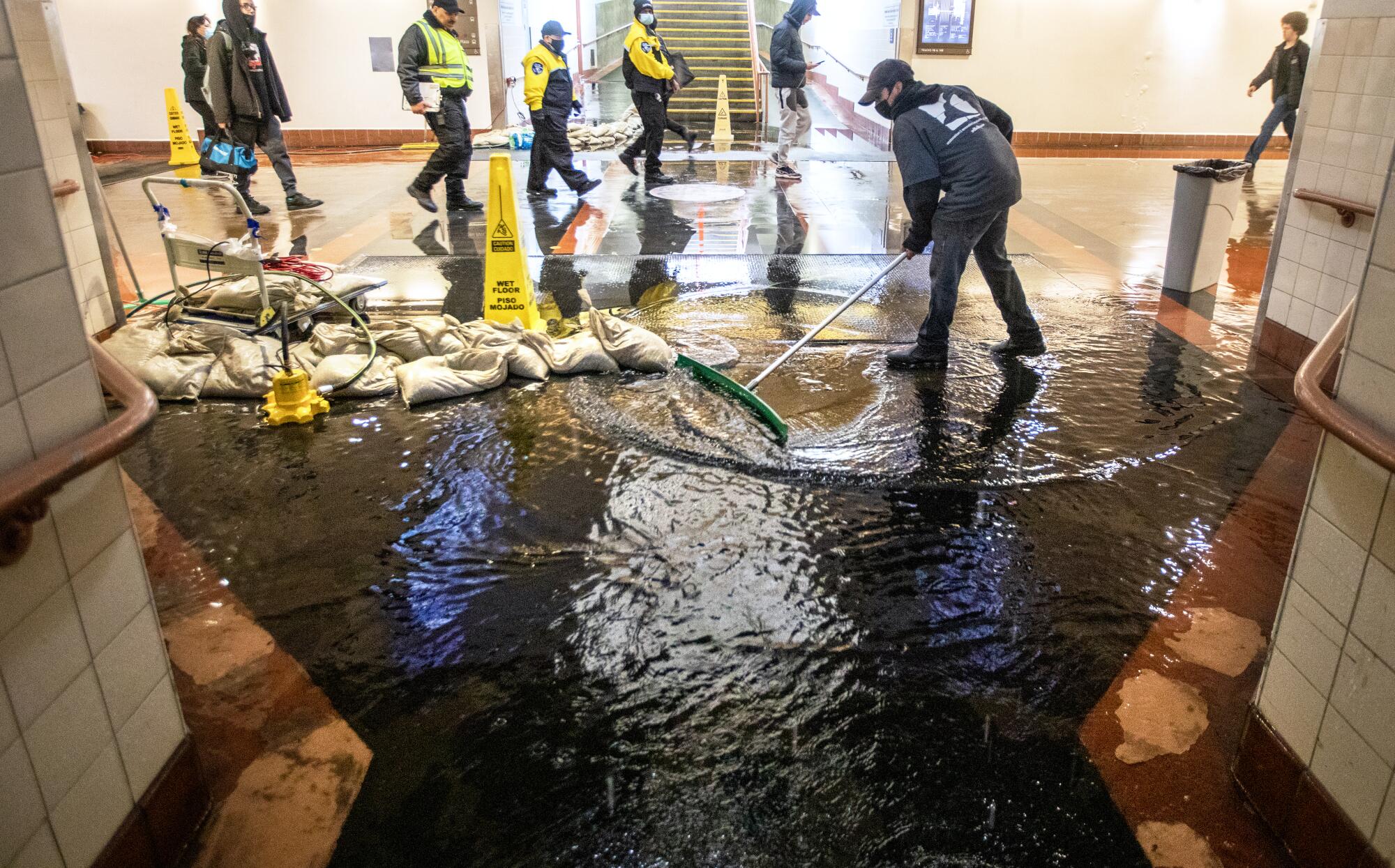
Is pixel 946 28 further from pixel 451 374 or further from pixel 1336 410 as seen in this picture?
pixel 1336 410

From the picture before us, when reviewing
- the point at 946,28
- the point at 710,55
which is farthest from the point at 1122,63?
the point at 710,55

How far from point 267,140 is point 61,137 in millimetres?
4690

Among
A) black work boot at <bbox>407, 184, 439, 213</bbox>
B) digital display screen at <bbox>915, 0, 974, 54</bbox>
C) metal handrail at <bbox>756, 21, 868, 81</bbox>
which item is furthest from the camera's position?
metal handrail at <bbox>756, 21, 868, 81</bbox>

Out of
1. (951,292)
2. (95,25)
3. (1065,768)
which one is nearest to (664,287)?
(951,292)

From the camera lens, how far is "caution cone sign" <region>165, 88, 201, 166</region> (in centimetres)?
1377

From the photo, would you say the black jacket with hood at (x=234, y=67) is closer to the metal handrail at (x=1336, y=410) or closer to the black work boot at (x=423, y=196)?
the black work boot at (x=423, y=196)

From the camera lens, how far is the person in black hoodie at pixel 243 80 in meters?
9.05

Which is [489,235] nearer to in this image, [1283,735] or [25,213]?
[25,213]

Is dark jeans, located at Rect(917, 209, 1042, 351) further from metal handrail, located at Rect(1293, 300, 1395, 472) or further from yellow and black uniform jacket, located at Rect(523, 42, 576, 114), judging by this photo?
yellow and black uniform jacket, located at Rect(523, 42, 576, 114)

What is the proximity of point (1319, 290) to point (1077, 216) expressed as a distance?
16.4 feet

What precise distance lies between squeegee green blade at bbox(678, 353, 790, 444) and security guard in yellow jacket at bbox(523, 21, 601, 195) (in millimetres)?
5650

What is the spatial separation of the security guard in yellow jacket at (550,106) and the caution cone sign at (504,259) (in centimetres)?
430

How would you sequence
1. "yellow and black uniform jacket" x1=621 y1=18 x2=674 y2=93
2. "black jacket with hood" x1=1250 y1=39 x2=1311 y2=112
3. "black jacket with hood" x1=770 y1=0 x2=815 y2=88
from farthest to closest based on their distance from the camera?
"black jacket with hood" x1=1250 y1=39 x2=1311 y2=112 → "black jacket with hood" x1=770 y1=0 x2=815 y2=88 → "yellow and black uniform jacket" x1=621 y1=18 x2=674 y2=93

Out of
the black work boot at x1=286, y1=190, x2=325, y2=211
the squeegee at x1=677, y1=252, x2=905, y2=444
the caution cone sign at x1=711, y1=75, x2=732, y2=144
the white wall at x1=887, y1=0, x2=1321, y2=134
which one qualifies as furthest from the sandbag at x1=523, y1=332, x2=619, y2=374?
the white wall at x1=887, y1=0, x2=1321, y2=134
